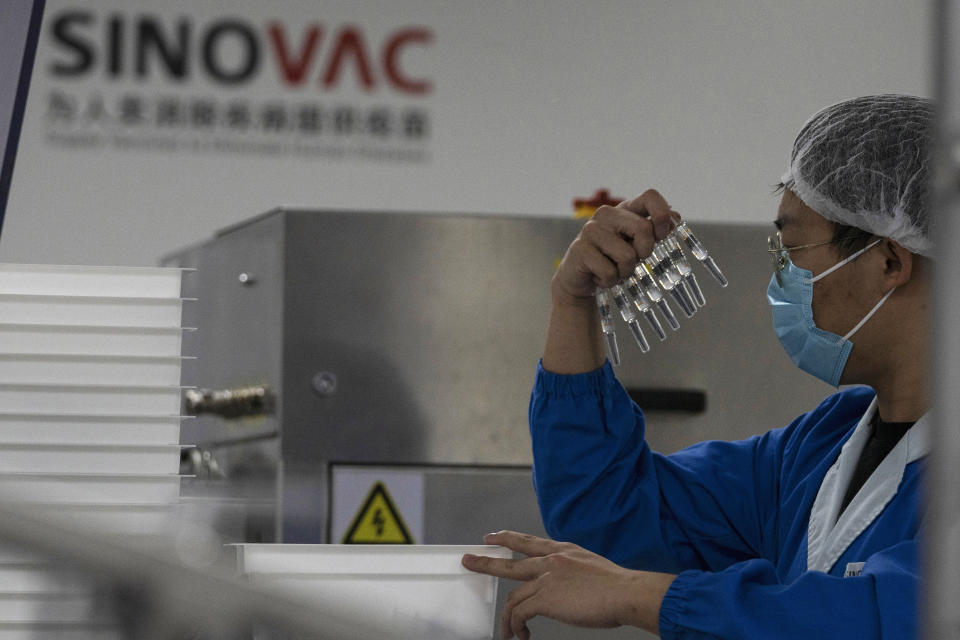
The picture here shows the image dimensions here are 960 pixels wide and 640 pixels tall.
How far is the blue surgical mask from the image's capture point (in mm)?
1235

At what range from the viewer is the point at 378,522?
7.07ft

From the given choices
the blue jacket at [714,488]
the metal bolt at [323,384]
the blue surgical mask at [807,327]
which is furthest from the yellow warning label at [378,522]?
the blue surgical mask at [807,327]

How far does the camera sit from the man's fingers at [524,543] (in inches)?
37.9

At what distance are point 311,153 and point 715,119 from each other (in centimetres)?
129

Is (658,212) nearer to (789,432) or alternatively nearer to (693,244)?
(693,244)

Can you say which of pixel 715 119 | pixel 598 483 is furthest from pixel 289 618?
pixel 715 119

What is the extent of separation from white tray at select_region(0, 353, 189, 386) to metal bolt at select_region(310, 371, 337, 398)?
1.34 meters

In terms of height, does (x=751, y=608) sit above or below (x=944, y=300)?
below

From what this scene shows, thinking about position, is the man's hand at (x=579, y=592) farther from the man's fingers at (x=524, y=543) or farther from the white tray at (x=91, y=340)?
the white tray at (x=91, y=340)

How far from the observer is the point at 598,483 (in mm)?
1308

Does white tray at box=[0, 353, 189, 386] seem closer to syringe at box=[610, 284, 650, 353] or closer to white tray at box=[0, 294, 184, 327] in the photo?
white tray at box=[0, 294, 184, 327]

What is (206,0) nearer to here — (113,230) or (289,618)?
(113,230)

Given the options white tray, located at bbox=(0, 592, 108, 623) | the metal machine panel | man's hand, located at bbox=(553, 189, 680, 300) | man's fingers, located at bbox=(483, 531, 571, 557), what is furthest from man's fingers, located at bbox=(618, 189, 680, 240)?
the metal machine panel

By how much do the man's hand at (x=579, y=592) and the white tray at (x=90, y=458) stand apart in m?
0.26
